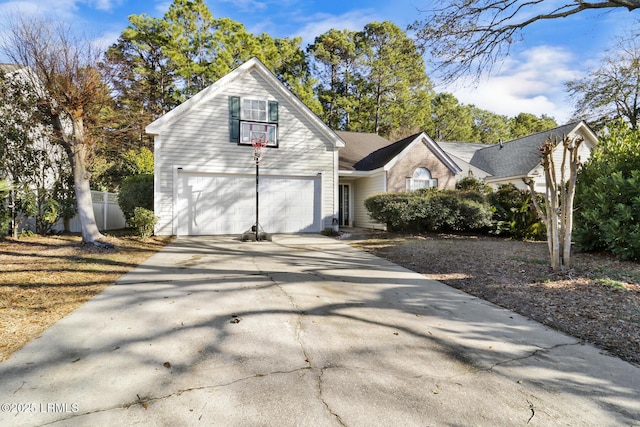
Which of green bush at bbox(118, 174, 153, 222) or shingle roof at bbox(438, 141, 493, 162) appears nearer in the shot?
green bush at bbox(118, 174, 153, 222)

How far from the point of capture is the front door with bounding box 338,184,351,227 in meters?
15.7

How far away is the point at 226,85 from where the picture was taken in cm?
1091

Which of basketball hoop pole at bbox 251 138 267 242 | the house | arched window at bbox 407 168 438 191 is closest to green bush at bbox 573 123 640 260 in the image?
arched window at bbox 407 168 438 191

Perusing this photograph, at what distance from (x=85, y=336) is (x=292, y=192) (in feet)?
29.3

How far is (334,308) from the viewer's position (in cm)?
378

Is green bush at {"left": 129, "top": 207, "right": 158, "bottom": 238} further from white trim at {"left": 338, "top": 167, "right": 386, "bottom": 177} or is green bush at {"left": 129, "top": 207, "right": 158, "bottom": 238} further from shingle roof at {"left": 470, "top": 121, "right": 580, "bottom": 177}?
shingle roof at {"left": 470, "top": 121, "right": 580, "bottom": 177}

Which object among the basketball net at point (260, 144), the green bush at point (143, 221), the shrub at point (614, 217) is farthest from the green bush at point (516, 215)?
the green bush at point (143, 221)

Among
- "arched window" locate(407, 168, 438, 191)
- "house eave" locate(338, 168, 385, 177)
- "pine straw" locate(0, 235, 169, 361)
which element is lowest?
"pine straw" locate(0, 235, 169, 361)

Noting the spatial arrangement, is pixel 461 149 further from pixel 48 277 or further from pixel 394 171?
pixel 48 277

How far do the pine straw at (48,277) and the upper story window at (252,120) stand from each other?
4.58m

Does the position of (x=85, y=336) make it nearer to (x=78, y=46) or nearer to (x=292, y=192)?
(x=78, y=46)

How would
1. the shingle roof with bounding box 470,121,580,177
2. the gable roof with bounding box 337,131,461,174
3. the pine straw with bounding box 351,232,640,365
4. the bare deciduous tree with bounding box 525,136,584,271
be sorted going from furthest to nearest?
the shingle roof with bounding box 470,121,580,177
the gable roof with bounding box 337,131,461,174
the bare deciduous tree with bounding box 525,136,584,271
the pine straw with bounding box 351,232,640,365

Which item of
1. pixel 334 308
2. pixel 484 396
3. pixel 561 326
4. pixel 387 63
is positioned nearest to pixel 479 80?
pixel 561 326

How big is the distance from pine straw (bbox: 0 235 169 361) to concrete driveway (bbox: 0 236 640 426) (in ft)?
0.87
